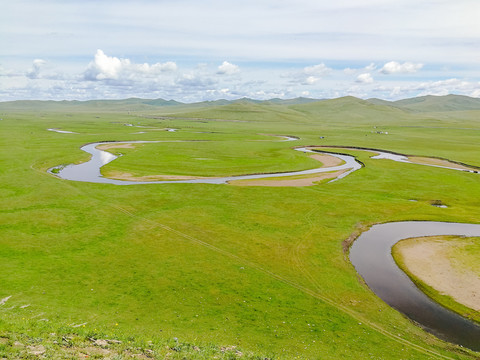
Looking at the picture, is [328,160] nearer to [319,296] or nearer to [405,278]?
[405,278]

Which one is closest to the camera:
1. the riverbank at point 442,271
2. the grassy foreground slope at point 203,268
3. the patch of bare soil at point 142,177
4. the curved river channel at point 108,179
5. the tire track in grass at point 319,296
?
the grassy foreground slope at point 203,268

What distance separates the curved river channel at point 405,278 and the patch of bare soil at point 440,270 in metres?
1.88

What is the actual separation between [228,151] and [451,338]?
113027 mm

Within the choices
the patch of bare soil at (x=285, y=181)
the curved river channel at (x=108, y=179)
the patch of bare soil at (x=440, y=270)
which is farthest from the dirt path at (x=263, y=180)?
the patch of bare soil at (x=440, y=270)

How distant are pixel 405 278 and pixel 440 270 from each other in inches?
199

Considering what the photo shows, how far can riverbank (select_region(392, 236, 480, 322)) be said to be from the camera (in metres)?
32.1

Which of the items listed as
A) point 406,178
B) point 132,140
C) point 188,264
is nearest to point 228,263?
point 188,264

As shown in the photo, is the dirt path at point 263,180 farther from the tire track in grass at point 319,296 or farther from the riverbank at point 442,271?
the riverbank at point 442,271

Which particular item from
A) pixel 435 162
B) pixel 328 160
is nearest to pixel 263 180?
pixel 328 160

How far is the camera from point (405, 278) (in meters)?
37.0

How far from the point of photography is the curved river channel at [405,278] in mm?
28234

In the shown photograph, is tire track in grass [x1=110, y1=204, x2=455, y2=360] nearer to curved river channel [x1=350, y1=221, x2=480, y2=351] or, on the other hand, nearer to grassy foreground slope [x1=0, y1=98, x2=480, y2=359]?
grassy foreground slope [x1=0, y1=98, x2=480, y2=359]

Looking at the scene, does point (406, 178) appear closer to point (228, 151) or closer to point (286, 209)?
point (286, 209)

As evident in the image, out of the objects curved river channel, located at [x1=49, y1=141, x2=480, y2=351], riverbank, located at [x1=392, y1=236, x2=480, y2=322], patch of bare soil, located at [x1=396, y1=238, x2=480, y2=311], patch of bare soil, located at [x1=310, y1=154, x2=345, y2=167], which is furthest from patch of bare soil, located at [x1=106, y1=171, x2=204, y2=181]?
patch of bare soil, located at [x1=396, y1=238, x2=480, y2=311]
